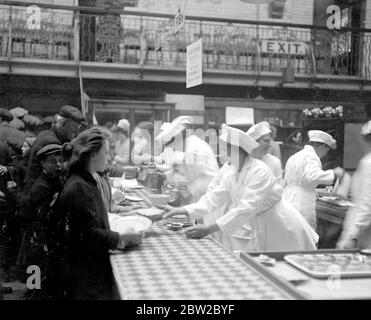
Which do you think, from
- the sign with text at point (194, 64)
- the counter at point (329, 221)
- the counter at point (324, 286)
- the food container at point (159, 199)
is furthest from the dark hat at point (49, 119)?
the counter at point (329, 221)

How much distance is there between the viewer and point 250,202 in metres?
2.04

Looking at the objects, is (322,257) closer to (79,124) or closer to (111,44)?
(79,124)

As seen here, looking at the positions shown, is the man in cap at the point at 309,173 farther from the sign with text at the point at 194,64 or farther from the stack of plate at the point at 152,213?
the stack of plate at the point at 152,213

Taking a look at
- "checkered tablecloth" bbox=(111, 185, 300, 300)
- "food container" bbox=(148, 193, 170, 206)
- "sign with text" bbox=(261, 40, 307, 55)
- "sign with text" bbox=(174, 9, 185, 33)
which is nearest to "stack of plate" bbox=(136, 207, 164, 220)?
"food container" bbox=(148, 193, 170, 206)

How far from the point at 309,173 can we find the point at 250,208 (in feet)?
4.72

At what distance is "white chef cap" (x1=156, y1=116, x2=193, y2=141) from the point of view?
3078 millimetres

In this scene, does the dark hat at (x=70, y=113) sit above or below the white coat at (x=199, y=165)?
above

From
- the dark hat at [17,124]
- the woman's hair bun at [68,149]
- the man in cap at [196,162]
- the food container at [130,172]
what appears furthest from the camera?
the food container at [130,172]

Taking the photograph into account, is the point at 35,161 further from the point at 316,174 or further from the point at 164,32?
the point at 316,174

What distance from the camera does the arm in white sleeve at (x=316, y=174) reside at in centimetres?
326

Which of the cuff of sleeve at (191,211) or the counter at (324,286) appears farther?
the cuff of sleeve at (191,211)

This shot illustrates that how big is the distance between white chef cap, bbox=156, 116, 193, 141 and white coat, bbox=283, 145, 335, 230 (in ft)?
3.01

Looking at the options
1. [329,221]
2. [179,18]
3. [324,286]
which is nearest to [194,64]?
[179,18]

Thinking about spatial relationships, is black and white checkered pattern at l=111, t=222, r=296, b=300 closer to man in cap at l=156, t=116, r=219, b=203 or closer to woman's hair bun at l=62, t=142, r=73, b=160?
woman's hair bun at l=62, t=142, r=73, b=160
